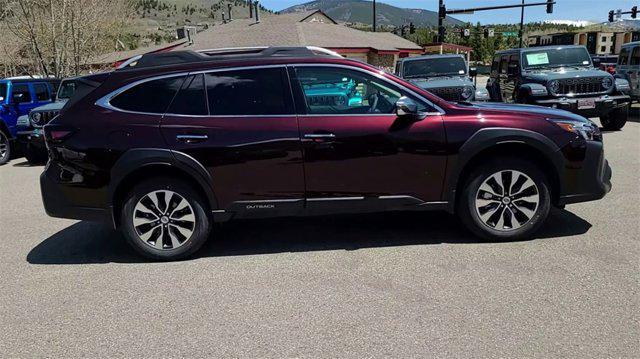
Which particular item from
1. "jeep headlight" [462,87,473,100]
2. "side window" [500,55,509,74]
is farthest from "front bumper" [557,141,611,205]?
"side window" [500,55,509,74]

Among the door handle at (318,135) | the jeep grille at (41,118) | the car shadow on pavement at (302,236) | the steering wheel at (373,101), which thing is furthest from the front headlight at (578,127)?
the jeep grille at (41,118)

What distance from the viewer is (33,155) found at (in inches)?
449

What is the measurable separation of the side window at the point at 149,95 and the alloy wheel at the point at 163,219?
0.77m

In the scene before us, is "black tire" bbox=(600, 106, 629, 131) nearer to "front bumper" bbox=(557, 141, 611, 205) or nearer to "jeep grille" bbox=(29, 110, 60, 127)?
"front bumper" bbox=(557, 141, 611, 205)

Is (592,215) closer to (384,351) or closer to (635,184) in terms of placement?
(635,184)

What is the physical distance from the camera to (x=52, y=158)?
4.59 meters

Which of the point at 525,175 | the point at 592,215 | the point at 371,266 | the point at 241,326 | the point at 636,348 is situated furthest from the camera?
the point at 592,215

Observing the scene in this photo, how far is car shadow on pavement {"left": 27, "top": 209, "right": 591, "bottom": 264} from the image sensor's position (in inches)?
190

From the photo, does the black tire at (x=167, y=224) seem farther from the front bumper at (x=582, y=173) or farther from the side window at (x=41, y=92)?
the side window at (x=41, y=92)

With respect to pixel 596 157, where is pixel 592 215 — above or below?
below

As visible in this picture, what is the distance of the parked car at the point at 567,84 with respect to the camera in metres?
10.8

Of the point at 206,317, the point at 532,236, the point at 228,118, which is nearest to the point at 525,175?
the point at 532,236

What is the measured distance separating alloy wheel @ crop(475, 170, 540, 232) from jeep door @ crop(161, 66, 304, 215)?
1.65 meters

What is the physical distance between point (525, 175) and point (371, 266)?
1624mm
